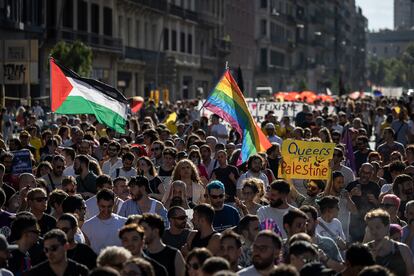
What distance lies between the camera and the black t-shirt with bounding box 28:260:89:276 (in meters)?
7.90

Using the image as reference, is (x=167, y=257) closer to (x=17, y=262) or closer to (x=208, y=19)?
(x=17, y=262)

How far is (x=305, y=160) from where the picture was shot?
14.3 m

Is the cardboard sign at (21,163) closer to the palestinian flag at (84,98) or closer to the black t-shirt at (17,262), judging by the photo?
the palestinian flag at (84,98)

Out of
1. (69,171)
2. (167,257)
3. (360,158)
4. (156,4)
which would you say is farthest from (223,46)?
(167,257)

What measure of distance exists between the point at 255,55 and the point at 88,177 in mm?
83915

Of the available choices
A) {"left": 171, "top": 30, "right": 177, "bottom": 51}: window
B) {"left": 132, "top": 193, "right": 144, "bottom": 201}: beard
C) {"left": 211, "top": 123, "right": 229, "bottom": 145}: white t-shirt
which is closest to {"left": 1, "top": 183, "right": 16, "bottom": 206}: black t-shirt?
{"left": 132, "top": 193, "right": 144, "bottom": 201}: beard

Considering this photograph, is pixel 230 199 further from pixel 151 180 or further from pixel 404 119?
pixel 404 119

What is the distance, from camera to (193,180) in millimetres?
12883

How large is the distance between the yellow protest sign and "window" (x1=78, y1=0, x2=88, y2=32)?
35105mm

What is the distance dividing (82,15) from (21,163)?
116 ft

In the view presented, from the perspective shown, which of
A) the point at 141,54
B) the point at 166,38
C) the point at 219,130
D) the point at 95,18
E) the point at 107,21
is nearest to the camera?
the point at 219,130

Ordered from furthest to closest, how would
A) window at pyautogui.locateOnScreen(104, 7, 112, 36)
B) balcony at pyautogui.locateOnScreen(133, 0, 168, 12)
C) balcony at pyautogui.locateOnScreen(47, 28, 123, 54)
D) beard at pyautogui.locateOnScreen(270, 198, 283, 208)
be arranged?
balcony at pyautogui.locateOnScreen(133, 0, 168, 12), window at pyautogui.locateOnScreen(104, 7, 112, 36), balcony at pyautogui.locateOnScreen(47, 28, 123, 54), beard at pyautogui.locateOnScreen(270, 198, 283, 208)

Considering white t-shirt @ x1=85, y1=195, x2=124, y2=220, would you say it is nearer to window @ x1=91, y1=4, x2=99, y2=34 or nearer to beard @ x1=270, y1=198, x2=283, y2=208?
beard @ x1=270, y1=198, x2=283, y2=208

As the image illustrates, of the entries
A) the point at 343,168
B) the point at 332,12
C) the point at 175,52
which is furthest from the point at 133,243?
the point at 332,12
